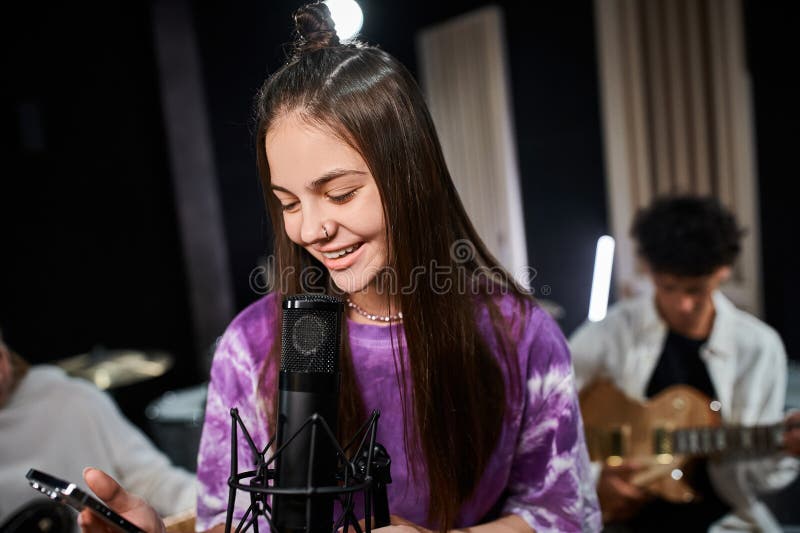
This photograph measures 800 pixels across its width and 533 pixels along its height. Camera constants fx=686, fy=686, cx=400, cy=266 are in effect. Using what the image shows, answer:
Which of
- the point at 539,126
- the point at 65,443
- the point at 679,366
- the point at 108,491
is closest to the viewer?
the point at 108,491

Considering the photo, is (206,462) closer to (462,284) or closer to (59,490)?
(59,490)

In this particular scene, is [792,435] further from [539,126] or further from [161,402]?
[161,402]

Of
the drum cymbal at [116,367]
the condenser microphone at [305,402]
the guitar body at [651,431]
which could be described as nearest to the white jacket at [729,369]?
the guitar body at [651,431]

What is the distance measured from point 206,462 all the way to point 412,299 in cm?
41

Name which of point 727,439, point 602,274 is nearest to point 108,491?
point 727,439

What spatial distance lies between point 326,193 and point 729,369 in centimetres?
231

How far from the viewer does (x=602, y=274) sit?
15.8 ft

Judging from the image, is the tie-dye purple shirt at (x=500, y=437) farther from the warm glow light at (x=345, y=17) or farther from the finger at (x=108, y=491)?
the warm glow light at (x=345, y=17)

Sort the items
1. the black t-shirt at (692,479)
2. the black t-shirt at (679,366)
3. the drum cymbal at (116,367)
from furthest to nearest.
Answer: the drum cymbal at (116,367) → the black t-shirt at (679,366) → the black t-shirt at (692,479)

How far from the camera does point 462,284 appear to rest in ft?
3.62

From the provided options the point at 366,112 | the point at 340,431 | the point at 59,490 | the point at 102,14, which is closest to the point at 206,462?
the point at 340,431

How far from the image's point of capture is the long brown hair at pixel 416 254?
0.94 metres

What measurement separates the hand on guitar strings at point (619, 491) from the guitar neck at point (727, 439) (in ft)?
0.62

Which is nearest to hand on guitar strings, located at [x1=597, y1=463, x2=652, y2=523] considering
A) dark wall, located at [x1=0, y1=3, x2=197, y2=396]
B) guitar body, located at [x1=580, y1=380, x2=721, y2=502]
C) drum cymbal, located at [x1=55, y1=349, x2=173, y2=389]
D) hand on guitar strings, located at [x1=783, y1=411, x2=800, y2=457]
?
guitar body, located at [x1=580, y1=380, x2=721, y2=502]
